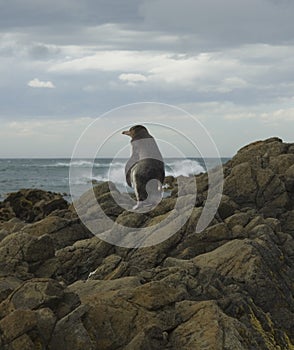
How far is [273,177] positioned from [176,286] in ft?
31.5

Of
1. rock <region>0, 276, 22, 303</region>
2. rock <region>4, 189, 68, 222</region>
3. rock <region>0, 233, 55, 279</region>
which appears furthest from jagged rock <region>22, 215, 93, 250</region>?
rock <region>4, 189, 68, 222</region>

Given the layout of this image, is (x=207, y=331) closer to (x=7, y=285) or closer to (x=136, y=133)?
(x=7, y=285)

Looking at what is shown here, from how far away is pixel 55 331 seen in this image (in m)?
9.16

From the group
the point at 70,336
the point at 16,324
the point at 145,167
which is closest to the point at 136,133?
the point at 145,167

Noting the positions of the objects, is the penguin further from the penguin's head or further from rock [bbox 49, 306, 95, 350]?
rock [bbox 49, 306, 95, 350]

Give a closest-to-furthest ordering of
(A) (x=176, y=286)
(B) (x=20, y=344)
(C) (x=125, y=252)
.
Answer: (B) (x=20, y=344) → (A) (x=176, y=286) → (C) (x=125, y=252)

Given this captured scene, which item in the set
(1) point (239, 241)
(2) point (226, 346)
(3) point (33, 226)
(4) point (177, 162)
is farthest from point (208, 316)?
(3) point (33, 226)

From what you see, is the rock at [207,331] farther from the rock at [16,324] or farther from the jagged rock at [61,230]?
the jagged rock at [61,230]

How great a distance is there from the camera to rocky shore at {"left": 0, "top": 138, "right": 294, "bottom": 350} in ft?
30.4

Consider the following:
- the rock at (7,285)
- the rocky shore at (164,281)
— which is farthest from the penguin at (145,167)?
the rock at (7,285)

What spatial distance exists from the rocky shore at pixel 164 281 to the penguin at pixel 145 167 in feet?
2.26

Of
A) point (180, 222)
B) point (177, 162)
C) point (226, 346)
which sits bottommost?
point (226, 346)

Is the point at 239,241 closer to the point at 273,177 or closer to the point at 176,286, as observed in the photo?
the point at 176,286

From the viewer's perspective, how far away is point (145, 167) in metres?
18.2
